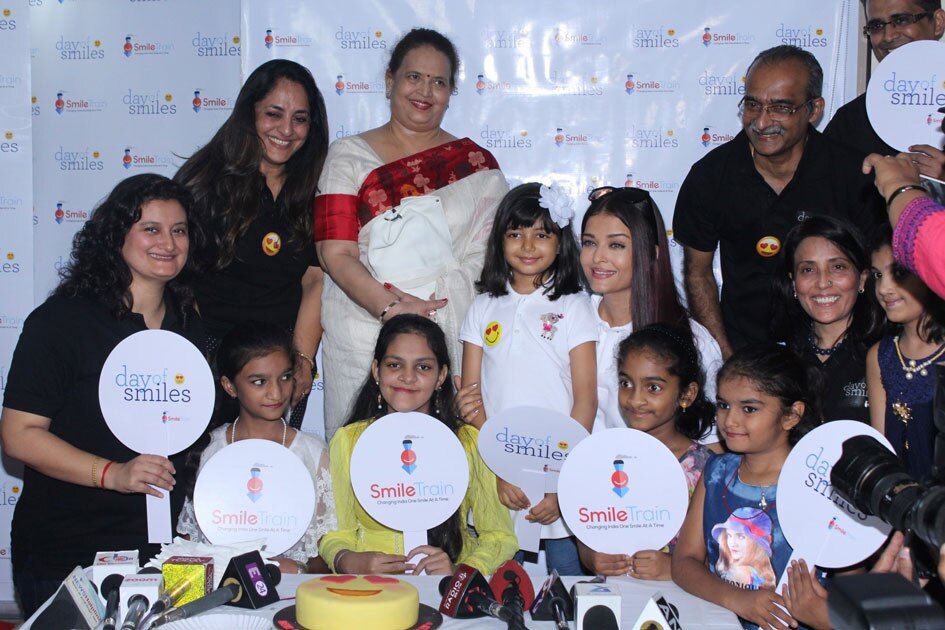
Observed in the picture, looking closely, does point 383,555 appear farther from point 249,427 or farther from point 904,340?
point 904,340

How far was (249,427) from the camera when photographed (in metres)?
2.93

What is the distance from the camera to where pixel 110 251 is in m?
2.84

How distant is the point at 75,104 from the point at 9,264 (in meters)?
0.78

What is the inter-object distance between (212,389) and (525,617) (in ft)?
3.68

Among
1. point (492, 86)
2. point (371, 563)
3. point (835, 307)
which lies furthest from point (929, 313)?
point (492, 86)

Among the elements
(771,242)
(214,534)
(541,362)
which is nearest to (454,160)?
(541,362)

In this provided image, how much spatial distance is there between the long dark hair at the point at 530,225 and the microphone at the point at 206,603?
141 centimetres

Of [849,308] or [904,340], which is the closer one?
[904,340]

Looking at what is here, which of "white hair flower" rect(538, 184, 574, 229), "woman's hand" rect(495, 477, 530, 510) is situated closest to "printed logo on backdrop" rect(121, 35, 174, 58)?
"white hair flower" rect(538, 184, 574, 229)

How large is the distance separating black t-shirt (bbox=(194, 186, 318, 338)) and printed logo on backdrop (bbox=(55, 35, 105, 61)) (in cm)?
153

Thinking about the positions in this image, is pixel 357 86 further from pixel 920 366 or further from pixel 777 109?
pixel 920 366

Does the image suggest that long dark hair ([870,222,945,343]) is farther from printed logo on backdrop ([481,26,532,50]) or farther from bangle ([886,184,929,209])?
printed logo on backdrop ([481,26,532,50])

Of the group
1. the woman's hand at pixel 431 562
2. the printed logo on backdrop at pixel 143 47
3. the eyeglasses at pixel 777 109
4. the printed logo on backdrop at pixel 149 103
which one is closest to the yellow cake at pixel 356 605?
the woman's hand at pixel 431 562

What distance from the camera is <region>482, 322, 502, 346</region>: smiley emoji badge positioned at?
3100 mm
